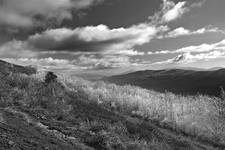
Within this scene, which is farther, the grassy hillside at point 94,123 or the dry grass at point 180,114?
the dry grass at point 180,114

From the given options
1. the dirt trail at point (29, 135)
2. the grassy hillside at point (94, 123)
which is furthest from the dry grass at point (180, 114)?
the dirt trail at point (29, 135)

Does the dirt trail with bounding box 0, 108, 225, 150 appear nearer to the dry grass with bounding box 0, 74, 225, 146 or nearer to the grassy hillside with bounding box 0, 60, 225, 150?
the grassy hillside with bounding box 0, 60, 225, 150

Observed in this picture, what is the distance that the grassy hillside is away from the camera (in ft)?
19.9

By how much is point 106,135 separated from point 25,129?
2.24 meters

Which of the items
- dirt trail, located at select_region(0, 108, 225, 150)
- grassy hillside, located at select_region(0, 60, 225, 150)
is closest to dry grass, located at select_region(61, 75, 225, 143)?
grassy hillside, located at select_region(0, 60, 225, 150)

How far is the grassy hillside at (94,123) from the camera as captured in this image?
6059 millimetres

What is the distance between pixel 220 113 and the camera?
42.6 feet

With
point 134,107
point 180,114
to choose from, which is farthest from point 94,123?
point 180,114

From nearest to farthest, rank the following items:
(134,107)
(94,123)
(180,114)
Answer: (94,123)
(134,107)
(180,114)

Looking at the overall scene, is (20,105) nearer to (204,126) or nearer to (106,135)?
(106,135)

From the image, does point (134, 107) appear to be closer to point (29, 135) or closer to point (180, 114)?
point (180, 114)

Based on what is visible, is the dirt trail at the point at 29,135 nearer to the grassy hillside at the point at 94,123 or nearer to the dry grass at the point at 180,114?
the grassy hillside at the point at 94,123

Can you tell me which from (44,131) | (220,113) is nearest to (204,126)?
(220,113)

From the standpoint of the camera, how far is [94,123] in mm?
8141
